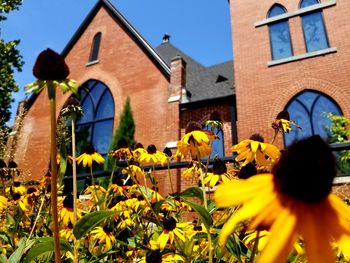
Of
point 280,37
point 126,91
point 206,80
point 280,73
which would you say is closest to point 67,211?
point 280,73

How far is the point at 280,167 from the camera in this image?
24.9 inches

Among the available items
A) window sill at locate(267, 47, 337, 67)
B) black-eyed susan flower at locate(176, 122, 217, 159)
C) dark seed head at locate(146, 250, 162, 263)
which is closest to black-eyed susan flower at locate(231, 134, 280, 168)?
black-eyed susan flower at locate(176, 122, 217, 159)

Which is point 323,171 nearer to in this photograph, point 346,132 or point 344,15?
point 346,132

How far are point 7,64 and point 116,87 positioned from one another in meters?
5.92

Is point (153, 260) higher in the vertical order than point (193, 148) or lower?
lower

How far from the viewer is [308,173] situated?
58 cm

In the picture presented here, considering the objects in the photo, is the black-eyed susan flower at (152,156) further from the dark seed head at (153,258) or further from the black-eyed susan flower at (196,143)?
the dark seed head at (153,258)

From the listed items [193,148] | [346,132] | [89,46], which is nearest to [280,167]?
[193,148]

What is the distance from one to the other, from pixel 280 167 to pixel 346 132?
916 centimetres

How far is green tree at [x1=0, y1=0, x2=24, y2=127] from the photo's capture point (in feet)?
48.3

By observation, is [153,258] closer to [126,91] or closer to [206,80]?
[126,91]

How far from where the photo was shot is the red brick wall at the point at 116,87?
40.0ft

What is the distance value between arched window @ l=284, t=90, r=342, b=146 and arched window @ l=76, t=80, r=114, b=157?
24.2 ft

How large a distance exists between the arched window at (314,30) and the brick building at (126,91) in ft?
10.6
